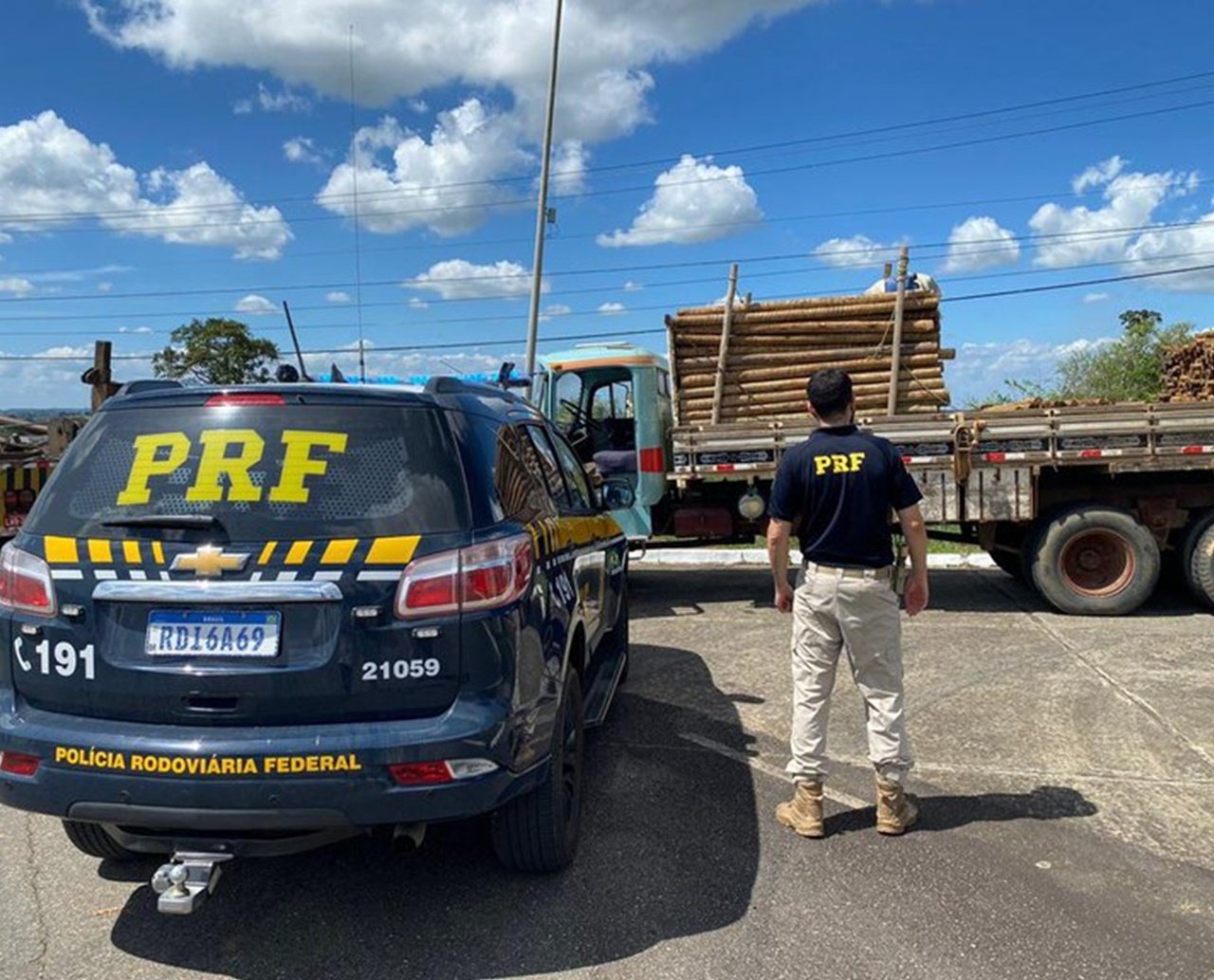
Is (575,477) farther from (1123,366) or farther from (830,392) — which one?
(1123,366)

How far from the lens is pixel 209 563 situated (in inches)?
109

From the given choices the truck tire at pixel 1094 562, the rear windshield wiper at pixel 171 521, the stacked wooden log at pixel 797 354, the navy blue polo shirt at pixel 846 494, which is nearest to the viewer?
the rear windshield wiper at pixel 171 521

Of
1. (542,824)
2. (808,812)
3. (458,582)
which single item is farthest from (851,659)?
(458,582)

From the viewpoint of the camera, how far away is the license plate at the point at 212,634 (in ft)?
9.01

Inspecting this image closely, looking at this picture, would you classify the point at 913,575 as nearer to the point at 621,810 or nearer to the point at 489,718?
the point at 621,810

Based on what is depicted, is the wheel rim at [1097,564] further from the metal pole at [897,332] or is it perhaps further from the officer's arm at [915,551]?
the officer's arm at [915,551]

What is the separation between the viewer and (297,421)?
118 inches

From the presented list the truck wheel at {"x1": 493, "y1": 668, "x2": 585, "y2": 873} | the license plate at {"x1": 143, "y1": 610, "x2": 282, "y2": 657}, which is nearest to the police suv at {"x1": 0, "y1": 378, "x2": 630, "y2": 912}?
the license plate at {"x1": 143, "y1": 610, "x2": 282, "y2": 657}

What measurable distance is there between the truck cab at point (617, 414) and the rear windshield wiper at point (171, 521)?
20.2ft

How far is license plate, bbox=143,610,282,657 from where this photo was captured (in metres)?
2.75

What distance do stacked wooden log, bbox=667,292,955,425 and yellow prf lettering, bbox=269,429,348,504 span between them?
6.19 metres

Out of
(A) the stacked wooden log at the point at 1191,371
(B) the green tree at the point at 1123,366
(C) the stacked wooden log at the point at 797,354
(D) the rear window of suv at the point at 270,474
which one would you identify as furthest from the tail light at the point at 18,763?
(B) the green tree at the point at 1123,366

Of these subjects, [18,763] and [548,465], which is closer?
[18,763]

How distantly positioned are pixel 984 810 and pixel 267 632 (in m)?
3.13
